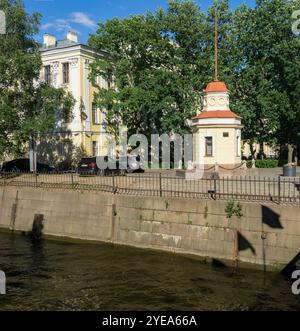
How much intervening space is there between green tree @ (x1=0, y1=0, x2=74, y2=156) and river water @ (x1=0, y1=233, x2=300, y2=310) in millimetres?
10866

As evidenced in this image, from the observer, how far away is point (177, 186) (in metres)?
18.8

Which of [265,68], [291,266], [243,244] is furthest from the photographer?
[265,68]

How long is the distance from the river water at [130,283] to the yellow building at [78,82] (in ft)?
70.7

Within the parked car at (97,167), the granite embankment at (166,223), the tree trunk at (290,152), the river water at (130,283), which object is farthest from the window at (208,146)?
the tree trunk at (290,152)

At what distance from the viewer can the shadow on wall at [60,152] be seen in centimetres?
3669

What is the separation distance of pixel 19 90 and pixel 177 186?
1361cm

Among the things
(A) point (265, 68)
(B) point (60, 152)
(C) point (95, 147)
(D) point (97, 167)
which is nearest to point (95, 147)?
(C) point (95, 147)

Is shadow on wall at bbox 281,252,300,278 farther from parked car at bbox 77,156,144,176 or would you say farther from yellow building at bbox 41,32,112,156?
yellow building at bbox 41,32,112,156

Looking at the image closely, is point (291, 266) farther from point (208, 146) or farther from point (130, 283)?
point (208, 146)

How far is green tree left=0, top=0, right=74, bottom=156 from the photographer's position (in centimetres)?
2516

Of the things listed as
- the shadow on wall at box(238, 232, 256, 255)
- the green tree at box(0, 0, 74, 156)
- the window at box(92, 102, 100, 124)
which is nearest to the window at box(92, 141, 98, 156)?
the window at box(92, 102, 100, 124)

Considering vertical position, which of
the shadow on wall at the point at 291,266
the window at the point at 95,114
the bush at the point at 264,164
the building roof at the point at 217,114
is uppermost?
the window at the point at 95,114

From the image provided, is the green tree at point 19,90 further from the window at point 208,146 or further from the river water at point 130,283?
the river water at point 130,283

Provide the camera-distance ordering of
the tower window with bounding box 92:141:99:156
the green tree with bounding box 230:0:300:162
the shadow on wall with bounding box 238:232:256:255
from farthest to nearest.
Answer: the tower window with bounding box 92:141:99:156
the green tree with bounding box 230:0:300:162
the shadow on wall with bounding box 238:232:256:255
